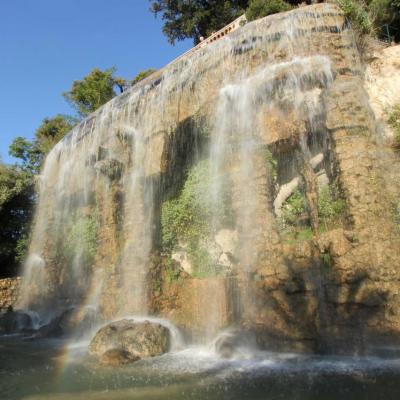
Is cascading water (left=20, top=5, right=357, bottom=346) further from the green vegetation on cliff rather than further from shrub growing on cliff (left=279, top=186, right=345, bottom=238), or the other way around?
the green vegetation on cliff

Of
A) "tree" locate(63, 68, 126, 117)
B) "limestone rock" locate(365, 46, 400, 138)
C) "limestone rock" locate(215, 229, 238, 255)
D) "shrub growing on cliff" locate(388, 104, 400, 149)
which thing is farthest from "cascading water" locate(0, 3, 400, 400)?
"tree" locate(63, 68, 126, 117)

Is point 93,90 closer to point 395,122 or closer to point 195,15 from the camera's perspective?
point 195,15

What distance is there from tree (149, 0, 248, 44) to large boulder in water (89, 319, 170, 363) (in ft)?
71.8

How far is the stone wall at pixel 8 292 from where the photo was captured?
55.5ft

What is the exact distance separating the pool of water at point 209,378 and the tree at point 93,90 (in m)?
22.7

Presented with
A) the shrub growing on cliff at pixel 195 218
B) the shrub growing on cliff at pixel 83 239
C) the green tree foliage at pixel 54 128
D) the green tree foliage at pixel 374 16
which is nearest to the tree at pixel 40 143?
the green tree foliage at pixel 54 128

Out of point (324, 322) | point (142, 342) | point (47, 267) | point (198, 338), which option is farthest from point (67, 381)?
point (47, 267)

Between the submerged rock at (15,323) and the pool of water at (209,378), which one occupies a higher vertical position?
the submerged rock at (15,323)

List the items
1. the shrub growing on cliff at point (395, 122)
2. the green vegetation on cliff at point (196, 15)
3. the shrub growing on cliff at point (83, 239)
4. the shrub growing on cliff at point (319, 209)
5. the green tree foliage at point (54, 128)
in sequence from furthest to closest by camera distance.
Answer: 1. the green tree foliage at point (54, 128)
2. the green vegetation on cliff at point (196, 15)
3. the shrub growing on cliff at point (83, 239)
4. the shrub growing on cliff at point (395, 122)
5. the shrub growing on cliff at point (319, 209)

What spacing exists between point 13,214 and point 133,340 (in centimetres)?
1534

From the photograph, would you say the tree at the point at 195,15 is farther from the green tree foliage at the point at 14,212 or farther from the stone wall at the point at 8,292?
the stone wall at the point at 8,292

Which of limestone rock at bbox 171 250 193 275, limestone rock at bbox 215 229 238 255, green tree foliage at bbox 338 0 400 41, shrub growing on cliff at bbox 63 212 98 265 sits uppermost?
green tree foliage at bbox 338 0 400 41

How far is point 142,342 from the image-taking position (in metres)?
8.73

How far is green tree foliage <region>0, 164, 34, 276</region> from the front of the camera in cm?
2026
